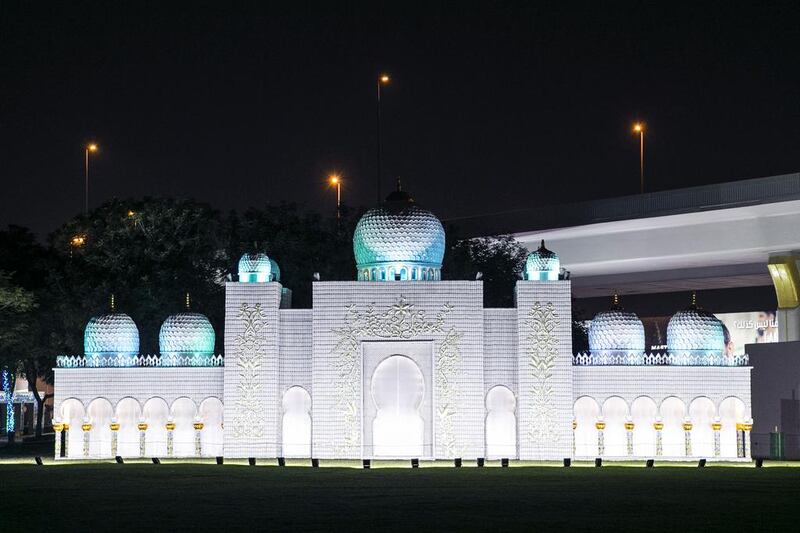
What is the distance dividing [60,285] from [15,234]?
31.0 feet

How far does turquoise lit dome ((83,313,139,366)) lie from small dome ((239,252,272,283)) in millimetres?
4073

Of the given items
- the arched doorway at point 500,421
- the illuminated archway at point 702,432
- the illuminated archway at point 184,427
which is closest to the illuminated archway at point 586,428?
the arched doorway at point 500,421

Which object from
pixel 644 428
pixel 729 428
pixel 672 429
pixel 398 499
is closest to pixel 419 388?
pixel 644 428

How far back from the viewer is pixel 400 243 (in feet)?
141

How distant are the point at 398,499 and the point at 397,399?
17001 millimetres

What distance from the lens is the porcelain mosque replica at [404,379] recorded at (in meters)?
41.9

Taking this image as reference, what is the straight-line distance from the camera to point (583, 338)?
59250mm

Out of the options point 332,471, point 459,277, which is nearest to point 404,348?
point 332,471

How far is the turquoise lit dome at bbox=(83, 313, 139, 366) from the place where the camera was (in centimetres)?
4412

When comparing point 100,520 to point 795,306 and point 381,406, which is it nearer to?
point 381,406

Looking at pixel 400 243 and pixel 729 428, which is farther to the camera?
pixel 729 428

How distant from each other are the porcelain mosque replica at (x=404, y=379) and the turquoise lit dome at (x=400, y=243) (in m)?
0.05

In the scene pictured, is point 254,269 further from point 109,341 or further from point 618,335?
point 618,335

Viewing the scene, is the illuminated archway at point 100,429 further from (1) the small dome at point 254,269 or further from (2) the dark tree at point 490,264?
(2) the dark tree at point 490,264
